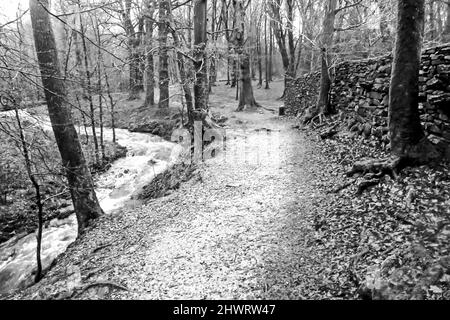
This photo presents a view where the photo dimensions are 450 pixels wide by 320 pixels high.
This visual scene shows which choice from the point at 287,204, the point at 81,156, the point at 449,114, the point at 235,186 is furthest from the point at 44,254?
the point at 449,114

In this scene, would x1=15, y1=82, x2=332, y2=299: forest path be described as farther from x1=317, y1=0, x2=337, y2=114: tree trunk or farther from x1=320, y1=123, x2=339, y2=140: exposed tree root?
x1=317, y1=0, x2=337, y2=114: tree trunk

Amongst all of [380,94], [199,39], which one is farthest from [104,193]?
[380,94]

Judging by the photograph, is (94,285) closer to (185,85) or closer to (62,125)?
(62,125)

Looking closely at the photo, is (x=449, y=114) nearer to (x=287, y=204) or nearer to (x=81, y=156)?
(x=287, y=204)

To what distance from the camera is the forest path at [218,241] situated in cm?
380

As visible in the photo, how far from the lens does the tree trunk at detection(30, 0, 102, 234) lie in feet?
19.6

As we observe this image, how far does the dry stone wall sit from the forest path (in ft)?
5.51

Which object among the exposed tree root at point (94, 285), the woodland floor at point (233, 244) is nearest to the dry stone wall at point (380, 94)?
the woodland floor at point (233, 244)

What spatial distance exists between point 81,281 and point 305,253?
340 cm

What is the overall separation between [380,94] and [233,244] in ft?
16.4

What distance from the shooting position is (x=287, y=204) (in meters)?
5.75

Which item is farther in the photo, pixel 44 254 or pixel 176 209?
pixel 44 254

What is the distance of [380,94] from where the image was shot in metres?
6.67

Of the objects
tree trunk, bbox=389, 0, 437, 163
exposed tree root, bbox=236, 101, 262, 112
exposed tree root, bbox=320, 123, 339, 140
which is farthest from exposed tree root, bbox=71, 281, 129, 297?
exposed tree root, bbox=236, 101, 262, 112
